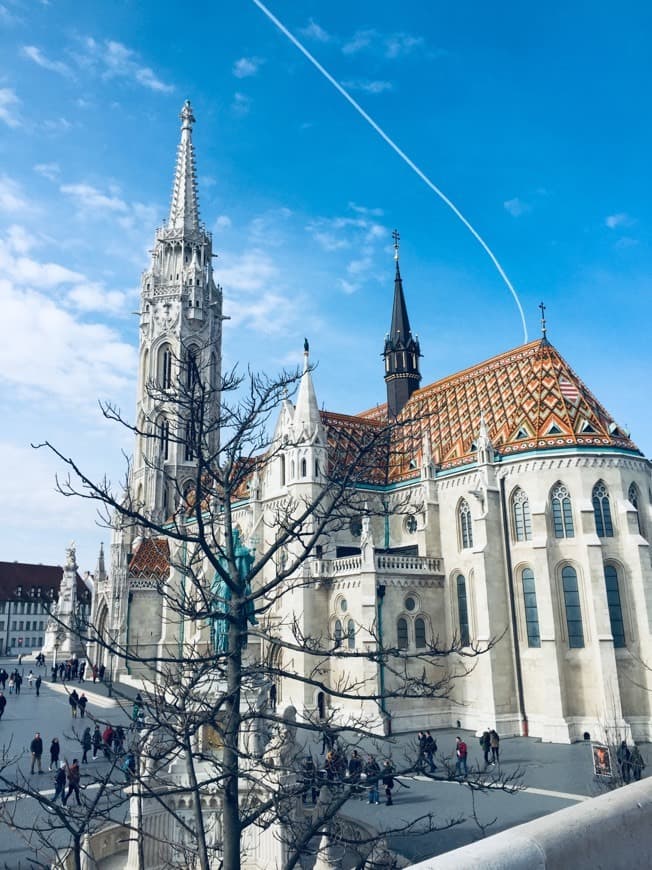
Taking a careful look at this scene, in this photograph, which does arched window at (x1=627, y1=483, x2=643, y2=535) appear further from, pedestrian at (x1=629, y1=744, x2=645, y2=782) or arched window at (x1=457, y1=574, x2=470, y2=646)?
pedestrian at (x1=629, y1=744, x2=645, y2=782)

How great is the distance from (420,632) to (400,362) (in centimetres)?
2414

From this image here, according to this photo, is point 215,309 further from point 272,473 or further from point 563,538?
point 563,538

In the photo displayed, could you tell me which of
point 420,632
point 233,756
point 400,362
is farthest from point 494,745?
point 400,362

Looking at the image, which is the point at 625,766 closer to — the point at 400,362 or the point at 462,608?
the point at 462,608

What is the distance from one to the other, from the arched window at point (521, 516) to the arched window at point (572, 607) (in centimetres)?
239

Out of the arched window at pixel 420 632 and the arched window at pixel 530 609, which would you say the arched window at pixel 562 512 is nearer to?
the arched window at pixel 530 609

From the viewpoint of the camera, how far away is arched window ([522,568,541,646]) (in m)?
30.8

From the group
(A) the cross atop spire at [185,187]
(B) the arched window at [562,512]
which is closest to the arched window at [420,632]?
(B) the arched window at [562,512]

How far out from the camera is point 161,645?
46.5m

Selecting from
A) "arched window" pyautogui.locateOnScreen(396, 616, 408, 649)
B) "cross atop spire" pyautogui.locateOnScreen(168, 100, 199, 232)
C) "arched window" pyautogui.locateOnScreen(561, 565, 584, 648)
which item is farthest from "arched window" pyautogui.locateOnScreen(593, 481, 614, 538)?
"cross atop spire" pyautogui.locateOnScreen(168, 100, 199, 232)

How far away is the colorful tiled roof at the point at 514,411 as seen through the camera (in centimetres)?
3300

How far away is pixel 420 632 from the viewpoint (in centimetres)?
3341

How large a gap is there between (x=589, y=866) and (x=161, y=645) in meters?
47.1

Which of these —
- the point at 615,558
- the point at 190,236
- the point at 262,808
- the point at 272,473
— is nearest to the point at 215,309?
the point at 190,236
